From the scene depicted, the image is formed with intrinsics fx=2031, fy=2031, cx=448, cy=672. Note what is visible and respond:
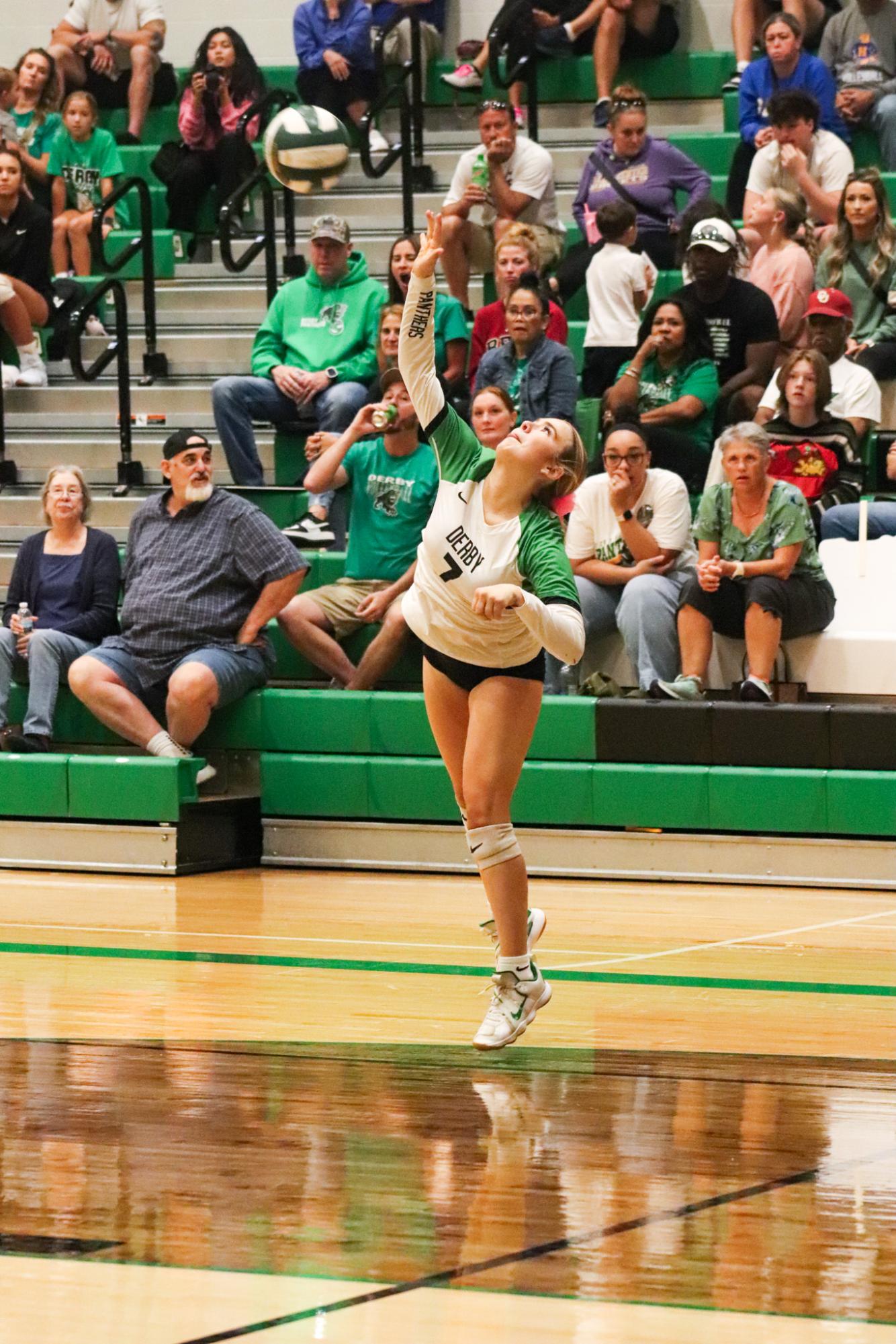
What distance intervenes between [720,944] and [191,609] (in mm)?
2697

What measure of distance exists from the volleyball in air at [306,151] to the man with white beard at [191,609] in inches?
43.3

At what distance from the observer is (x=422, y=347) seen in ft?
15.0

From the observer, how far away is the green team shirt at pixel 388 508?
7.87 meters

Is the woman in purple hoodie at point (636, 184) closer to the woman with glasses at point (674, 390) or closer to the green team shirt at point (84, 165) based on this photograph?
the woman with glasses at point (674, 390)

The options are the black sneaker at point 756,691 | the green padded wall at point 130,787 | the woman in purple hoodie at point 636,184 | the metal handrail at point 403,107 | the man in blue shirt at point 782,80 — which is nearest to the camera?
the black sneaker at point 756,691

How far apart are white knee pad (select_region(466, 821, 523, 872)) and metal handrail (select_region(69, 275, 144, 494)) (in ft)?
16.0

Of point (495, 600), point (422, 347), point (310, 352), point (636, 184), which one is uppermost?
point (636, 184)

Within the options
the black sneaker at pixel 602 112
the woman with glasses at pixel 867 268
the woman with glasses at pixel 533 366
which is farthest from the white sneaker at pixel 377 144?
the woman with glasses at pixel 867 268

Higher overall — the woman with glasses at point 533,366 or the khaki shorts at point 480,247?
the khaki shorts at point 480,247

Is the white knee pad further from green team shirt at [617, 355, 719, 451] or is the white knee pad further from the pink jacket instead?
the pink jacket

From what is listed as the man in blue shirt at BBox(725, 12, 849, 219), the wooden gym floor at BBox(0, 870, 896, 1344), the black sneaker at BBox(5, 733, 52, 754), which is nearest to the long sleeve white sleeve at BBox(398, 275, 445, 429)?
the wooden gym floor at BBox(0, 870, 896, 1344)

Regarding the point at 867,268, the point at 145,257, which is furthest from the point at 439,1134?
the point at 145,257

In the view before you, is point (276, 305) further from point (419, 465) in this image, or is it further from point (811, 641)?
point (811, 641)

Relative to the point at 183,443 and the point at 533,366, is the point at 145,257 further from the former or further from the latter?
the point at 533,366
